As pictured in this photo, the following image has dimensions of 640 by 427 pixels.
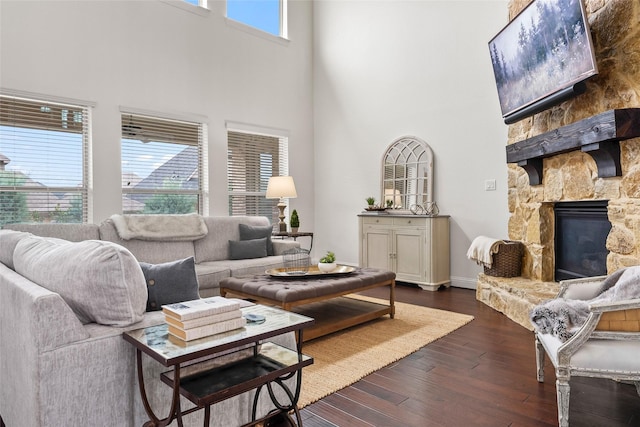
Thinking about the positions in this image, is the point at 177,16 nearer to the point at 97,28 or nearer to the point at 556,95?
the point at 97,28

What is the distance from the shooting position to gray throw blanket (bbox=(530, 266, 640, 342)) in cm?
185

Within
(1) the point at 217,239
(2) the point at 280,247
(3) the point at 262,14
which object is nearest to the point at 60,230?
(1) the point at 217,239

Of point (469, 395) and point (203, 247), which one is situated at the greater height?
point (203, 247)

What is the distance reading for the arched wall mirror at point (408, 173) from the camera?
5.21 metres

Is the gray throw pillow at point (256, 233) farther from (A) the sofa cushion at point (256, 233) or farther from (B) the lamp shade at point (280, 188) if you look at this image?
(B) the lamp shade at point (280, 188)

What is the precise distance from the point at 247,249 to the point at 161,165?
160cm

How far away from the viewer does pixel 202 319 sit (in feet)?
4.80

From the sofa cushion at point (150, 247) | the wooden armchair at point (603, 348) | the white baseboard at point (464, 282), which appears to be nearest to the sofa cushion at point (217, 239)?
the sofa cushion at point (150, 247)

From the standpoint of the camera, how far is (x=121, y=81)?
4.61 metres

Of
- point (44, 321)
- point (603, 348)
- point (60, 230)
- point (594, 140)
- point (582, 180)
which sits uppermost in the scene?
point (594, 140)

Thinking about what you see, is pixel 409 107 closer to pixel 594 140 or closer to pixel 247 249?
pixel 247 249

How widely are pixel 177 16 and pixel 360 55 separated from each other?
2518mm

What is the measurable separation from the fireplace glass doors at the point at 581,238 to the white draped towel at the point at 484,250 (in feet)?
1.69

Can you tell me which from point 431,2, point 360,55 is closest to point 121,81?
point 360,55
